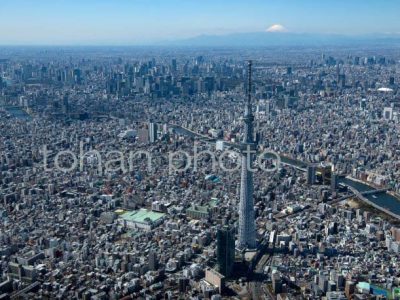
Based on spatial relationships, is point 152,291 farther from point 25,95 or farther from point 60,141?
point 25,95

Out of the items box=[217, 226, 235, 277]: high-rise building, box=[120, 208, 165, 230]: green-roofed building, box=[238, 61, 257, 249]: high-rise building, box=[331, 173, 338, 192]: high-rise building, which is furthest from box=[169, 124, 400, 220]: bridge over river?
box=[217, 226, 235, 277]: high-rise building

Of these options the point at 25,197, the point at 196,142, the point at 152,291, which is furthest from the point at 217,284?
the point at 196,142

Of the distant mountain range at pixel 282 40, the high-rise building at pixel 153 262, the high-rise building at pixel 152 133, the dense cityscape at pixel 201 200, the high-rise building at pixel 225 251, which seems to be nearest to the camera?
the high-rise building at pixel 225 251

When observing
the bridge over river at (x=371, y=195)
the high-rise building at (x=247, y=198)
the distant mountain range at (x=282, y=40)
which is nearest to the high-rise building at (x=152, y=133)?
the bridge over river at (x=371, y=195)

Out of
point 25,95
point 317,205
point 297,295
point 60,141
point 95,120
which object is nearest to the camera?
point 297,295

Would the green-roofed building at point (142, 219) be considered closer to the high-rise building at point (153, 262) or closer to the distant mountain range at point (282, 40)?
the high-rise building at point (153, 262)

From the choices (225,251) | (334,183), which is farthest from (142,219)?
(334,183)
